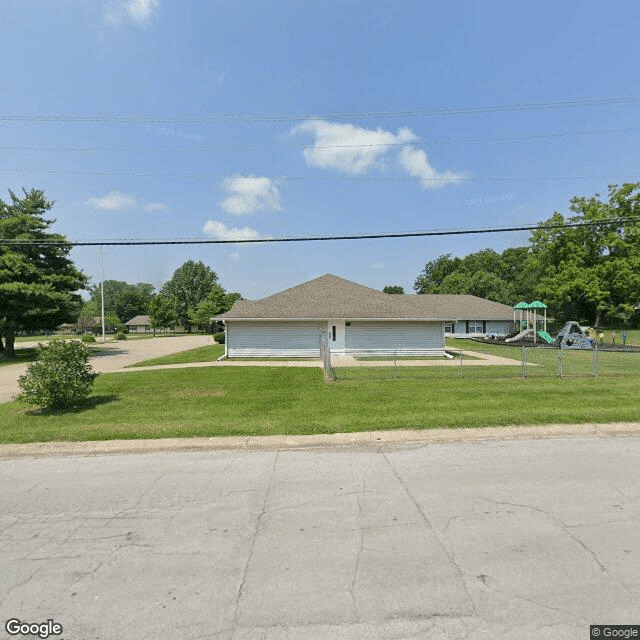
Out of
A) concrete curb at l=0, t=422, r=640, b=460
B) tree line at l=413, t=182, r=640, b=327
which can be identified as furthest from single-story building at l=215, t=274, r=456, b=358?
tree line at l=413, t=182, r=640, b=327

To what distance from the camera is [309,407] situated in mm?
8703

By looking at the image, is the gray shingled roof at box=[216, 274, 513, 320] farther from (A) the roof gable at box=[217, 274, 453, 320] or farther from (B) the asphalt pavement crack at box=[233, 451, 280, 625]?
(B) the asphalt pavement crack at box=[233, 451, 280, 625]

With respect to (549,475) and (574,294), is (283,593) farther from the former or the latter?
(574,294)

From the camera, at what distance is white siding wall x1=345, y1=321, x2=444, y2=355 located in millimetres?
22156

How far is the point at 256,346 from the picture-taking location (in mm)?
21859

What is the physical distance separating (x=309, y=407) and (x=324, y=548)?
213 inches

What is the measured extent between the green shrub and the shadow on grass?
5.3 inches

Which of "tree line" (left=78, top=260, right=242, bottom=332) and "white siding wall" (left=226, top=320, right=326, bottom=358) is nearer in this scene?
"white siding wall" (left=226, top=320, right=326, bottom=358)

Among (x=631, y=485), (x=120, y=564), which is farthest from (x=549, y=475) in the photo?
(x=120, y=564)

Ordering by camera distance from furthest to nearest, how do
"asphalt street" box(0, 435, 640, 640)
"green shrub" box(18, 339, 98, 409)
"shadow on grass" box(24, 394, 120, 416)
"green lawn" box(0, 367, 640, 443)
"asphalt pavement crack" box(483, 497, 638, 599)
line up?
"shadow on grass" box(24, 394, 120, 416), "green shrub" box(18, 339, 98, 409), "green lawn" box(0, 367, 640, 443), "asphalt pavement crack" box(483, 497, 638, 599), "asphalt street" box(0, 435, 640, 640)

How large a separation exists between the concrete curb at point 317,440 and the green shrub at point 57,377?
193 cm

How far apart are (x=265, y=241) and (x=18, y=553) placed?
9206 millimetres

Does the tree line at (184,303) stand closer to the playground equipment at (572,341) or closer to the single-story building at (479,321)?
the single-story building at (479,321)

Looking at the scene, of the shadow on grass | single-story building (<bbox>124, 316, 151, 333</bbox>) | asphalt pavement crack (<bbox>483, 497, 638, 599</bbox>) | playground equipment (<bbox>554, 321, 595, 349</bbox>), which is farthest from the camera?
single-story building (<bbox>124, 316, 151, 333</bbox>)
